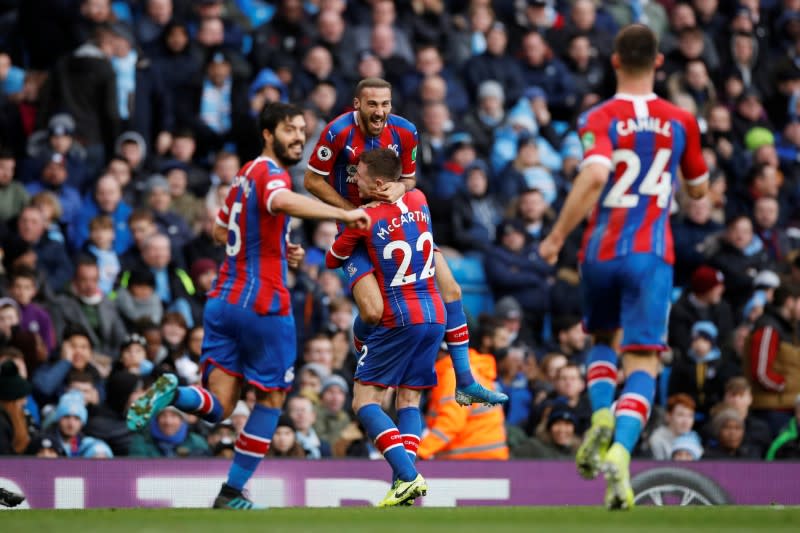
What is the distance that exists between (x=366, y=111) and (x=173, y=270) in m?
5.49

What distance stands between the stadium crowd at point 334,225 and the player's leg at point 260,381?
2.61m

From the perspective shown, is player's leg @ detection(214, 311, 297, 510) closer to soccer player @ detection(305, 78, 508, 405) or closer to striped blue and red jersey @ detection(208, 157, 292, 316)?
striped blue and red jersey @ detection(208, 157, 292, 316)

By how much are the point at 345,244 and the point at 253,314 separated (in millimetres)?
793

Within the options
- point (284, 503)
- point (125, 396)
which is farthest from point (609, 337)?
point (125, 396)

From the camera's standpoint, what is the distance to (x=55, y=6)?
1712cm

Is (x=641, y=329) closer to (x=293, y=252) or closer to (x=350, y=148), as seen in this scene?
(x=350, y=148)

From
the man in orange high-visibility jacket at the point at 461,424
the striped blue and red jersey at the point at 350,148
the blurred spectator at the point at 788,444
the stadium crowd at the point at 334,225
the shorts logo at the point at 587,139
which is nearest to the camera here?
the shorts logo at the point at 587,139

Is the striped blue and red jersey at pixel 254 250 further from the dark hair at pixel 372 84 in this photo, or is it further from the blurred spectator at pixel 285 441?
the blurred spectator at pixel 285 441

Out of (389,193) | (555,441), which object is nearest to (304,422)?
(555,441)

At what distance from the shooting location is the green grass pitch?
788cm

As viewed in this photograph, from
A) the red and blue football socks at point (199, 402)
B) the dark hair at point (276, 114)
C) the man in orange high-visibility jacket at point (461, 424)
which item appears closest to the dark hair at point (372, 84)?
the dark hair at point (276, 114)

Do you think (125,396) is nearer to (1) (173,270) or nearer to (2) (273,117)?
(1) (173,270)

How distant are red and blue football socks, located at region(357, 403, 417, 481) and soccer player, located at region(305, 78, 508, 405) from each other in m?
0.61

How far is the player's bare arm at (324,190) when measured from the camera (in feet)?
33.4
